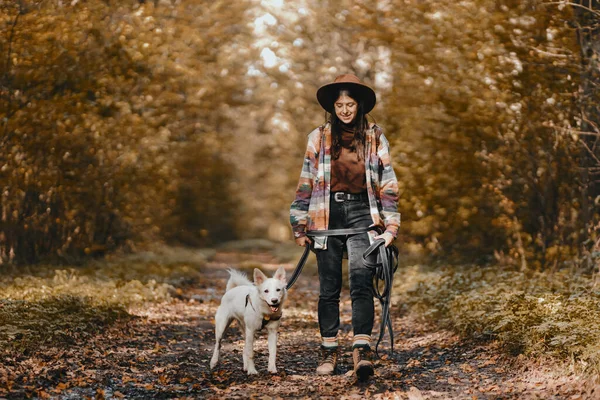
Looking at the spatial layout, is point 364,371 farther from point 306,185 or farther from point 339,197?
point 306,185

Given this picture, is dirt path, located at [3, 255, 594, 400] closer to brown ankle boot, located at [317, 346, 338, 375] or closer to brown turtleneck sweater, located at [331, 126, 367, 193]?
brown ankle boot, located at [317, 346, 338, 375]

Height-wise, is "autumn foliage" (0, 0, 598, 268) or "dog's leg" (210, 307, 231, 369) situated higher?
"autumn foliage" (0, 0, 598, 268)

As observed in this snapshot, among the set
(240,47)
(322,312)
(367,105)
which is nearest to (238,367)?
(322,312)

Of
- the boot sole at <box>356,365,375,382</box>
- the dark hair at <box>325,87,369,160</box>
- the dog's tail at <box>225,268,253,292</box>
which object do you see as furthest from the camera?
the dog's tail at <box>225,268,253,292</box>

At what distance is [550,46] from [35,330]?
7539 millimetres

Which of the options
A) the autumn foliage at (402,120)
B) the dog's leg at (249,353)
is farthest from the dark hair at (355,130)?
the autumn foliage at (402,120)

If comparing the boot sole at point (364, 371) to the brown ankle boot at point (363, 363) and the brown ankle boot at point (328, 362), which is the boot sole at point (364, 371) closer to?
the brown ankle boot at point (363, 363)

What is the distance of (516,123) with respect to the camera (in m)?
10.4

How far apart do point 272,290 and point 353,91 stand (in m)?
1.81

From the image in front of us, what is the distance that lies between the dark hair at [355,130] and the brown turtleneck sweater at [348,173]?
38mm

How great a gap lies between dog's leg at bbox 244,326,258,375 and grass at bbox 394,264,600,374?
7.56 ft

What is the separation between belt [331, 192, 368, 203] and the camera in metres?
5.60

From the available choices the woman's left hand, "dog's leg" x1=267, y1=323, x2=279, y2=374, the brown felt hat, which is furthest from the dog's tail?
the brown felt hat

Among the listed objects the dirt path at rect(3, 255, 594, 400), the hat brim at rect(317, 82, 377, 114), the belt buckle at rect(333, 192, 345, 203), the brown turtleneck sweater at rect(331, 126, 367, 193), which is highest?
the hat brim at rect(317, 82, 377, 114)
